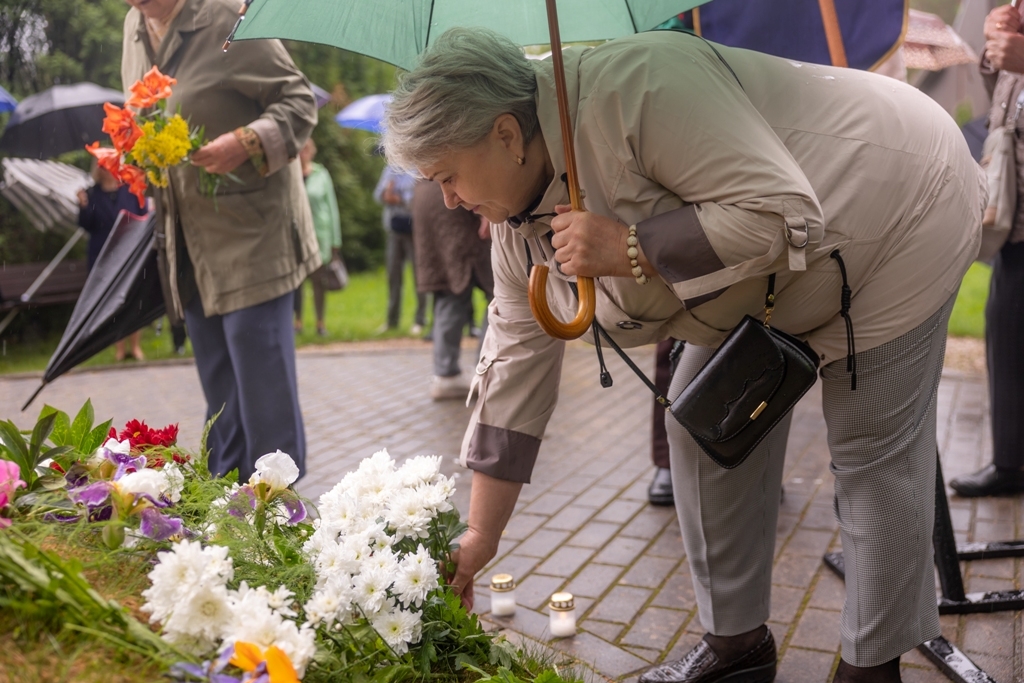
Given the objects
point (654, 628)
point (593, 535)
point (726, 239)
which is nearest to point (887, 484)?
point (726, 239)

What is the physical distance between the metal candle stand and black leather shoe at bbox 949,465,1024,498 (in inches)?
26.6

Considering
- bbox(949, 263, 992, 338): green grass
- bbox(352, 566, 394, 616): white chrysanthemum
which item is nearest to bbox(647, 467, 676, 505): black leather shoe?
bbox(352, 566, 394, 616): white chrysanthemum

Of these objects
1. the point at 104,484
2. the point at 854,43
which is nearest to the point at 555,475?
the point at 854,43

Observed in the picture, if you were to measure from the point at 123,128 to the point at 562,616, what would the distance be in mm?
2254

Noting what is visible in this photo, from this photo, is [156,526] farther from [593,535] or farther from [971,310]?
[971,310]

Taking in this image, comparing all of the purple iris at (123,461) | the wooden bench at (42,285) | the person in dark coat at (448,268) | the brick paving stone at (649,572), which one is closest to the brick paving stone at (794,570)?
the brick paving stone at (649,572)

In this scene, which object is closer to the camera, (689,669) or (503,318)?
(503,318)

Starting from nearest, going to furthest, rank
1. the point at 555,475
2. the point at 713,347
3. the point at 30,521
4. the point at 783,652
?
the point at 30,521 < the point at 713,347 < the point at 783,652 < the point at 555,475

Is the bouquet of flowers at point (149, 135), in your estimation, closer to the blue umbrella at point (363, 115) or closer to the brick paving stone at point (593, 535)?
the brick paving stone at point (593, 535)

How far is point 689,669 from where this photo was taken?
105 inches

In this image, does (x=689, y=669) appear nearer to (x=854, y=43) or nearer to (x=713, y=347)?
(x=713, y=347)

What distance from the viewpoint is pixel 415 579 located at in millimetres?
1625

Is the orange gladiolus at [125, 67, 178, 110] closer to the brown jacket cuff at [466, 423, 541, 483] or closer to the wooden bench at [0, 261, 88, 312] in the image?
the brown jacket cuff at [466, 423, 541, 483]

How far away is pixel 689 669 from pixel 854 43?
2.04 m
